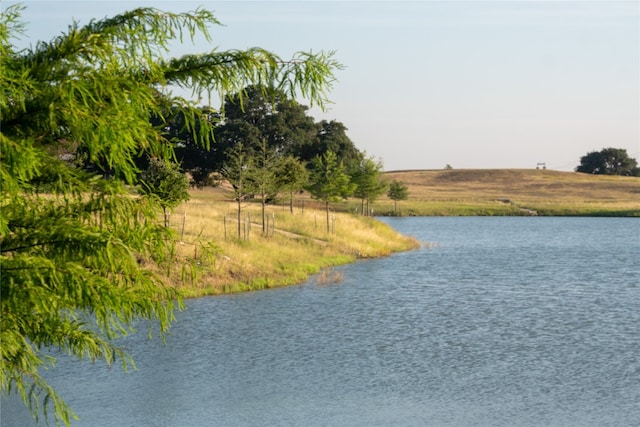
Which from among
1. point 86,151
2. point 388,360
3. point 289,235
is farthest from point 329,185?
point 86,151

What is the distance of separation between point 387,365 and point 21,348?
17249mm

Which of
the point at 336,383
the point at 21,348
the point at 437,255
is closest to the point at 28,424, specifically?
the point at 336,383

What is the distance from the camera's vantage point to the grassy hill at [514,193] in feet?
388

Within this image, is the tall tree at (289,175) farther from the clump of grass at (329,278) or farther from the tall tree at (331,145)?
the tall tree at (331,145)

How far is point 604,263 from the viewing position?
5453 cm

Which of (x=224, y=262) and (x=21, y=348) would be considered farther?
(x=224, y=262)

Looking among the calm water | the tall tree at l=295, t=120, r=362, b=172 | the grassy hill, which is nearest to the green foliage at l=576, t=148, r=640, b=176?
the grassy hill

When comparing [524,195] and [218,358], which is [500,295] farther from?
[524,195]

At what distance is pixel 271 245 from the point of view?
46594 millimetres

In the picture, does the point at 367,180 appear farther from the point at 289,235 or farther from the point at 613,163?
Answer: the point at 613,163

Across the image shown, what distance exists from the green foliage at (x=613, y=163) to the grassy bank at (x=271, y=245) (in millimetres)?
135499

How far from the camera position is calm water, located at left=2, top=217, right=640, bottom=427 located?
61.8 ft

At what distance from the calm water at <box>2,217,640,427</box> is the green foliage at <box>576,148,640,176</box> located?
152 m

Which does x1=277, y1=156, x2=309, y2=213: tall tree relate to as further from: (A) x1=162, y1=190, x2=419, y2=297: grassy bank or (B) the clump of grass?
(B) the clump of grass
